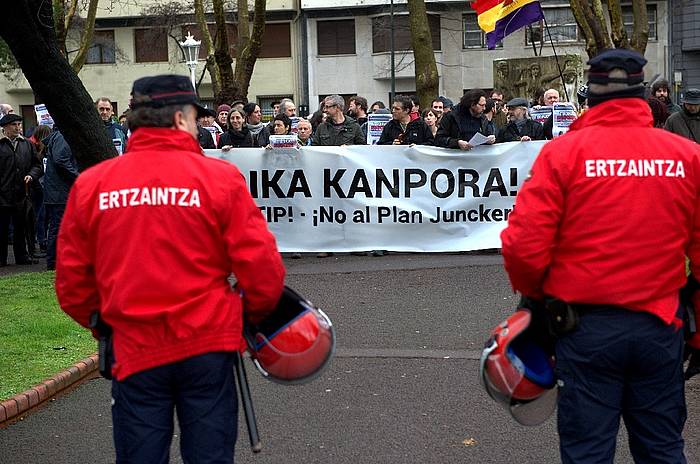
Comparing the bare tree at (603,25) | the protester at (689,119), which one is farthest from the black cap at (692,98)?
the bare tree at (603,25)

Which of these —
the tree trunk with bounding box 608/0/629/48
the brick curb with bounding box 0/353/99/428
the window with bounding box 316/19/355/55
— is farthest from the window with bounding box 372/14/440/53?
the brick curb with bounding box 0/353/99/428

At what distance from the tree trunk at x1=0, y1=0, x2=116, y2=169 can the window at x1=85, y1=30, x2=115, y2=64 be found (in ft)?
140

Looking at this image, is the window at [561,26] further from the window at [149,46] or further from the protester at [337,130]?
the protester at [337,130]

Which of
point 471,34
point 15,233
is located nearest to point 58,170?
point 15,233

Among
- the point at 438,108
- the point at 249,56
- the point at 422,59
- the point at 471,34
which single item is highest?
the point at 471,34

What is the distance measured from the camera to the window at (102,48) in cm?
5247

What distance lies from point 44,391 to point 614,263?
4.42 meters

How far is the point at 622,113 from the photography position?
14.1 feet

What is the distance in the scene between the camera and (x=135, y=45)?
5247cm

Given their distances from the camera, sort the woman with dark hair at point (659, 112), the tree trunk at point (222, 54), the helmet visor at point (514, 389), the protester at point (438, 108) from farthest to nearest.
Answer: the tree trunk at point (222, 54)
the protester at point (438, 108)
the woman with dark hair at point (659, 112)
the helmet visor at point (514, 389)

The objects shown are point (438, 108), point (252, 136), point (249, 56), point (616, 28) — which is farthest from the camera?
point (616, 28)

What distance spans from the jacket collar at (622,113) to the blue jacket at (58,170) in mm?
9573

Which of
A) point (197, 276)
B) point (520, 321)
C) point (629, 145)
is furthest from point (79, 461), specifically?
point (629, 145)

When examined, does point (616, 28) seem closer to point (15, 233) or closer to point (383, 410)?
point (15, 233)
